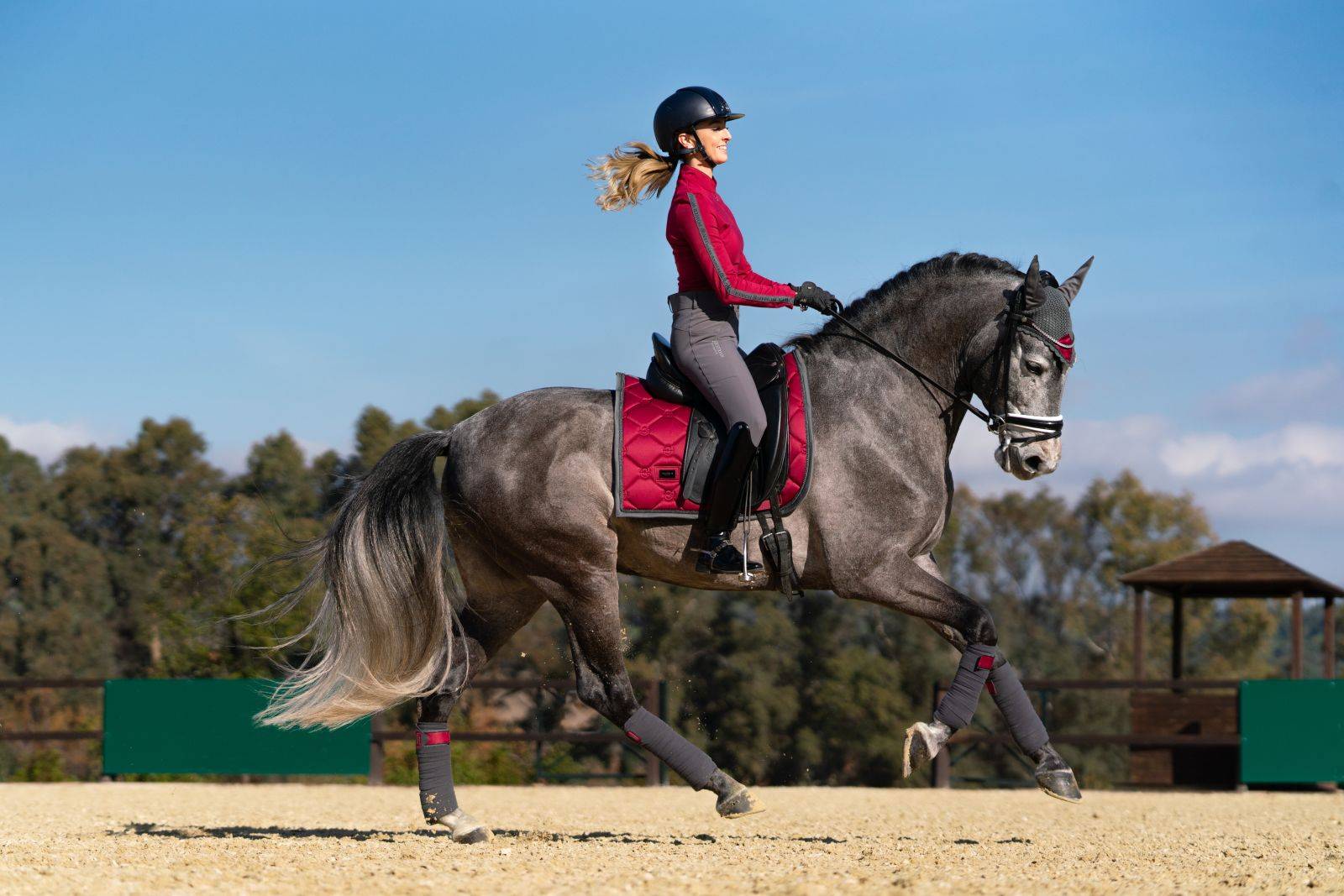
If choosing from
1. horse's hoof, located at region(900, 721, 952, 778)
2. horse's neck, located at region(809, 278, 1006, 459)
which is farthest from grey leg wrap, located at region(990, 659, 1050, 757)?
horse's neck, located at region(809, 278, 1006, 459)

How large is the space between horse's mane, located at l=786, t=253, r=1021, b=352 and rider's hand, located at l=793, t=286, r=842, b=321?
252 millimetres

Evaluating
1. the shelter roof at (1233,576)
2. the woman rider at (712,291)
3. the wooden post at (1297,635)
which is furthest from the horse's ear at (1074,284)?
the wooden post at (1297,635)

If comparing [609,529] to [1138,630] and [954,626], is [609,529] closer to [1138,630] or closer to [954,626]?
[954,626]

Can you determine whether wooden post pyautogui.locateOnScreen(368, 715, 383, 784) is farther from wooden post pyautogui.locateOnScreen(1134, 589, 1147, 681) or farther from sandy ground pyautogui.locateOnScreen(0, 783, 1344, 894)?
wooden post pyautogui.locateOnScreen(1134, 589, 1147, 681)

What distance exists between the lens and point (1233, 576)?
19.0 metres

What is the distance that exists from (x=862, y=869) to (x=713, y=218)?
295 centimetres

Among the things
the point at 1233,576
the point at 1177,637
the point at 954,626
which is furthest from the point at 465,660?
the point at 1177,637

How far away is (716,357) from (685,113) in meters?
1.18

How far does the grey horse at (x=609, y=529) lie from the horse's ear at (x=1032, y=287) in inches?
0.5

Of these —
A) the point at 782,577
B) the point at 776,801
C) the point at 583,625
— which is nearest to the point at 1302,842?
the point at 782,577

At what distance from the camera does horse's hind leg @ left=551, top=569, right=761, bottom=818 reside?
21.6 ft

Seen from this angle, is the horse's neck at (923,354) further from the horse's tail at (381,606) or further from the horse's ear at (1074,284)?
the horse's tail at (381,606)

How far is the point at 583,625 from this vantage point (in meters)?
6.69

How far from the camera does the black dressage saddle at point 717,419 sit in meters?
6.48
